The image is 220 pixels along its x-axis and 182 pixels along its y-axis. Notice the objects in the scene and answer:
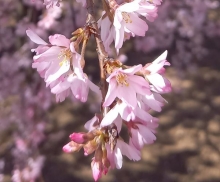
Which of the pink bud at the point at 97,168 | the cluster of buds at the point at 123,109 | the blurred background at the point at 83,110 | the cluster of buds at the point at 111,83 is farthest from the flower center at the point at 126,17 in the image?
the blurred background at the point at 83,110

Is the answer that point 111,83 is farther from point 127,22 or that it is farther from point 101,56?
point 127,22

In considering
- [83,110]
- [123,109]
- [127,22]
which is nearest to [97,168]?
[123,109]

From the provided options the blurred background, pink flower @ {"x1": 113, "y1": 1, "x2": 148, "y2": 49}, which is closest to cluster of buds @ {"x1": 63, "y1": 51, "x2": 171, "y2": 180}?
pink flower @ {"x1": 113, "y1": 1, "x2": 148, "y2": 49}

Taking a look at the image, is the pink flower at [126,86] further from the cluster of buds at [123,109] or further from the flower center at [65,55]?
the flower center at [65,55]

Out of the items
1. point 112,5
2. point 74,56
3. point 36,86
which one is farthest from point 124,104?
point 36,86

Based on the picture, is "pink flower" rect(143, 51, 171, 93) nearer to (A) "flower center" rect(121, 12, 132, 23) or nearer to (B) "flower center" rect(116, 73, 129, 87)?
(B) "flower center" rect(116, 73, 129, 87)

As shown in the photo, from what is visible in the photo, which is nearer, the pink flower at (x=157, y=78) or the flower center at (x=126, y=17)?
the pink flower at (x=157, y=78)
